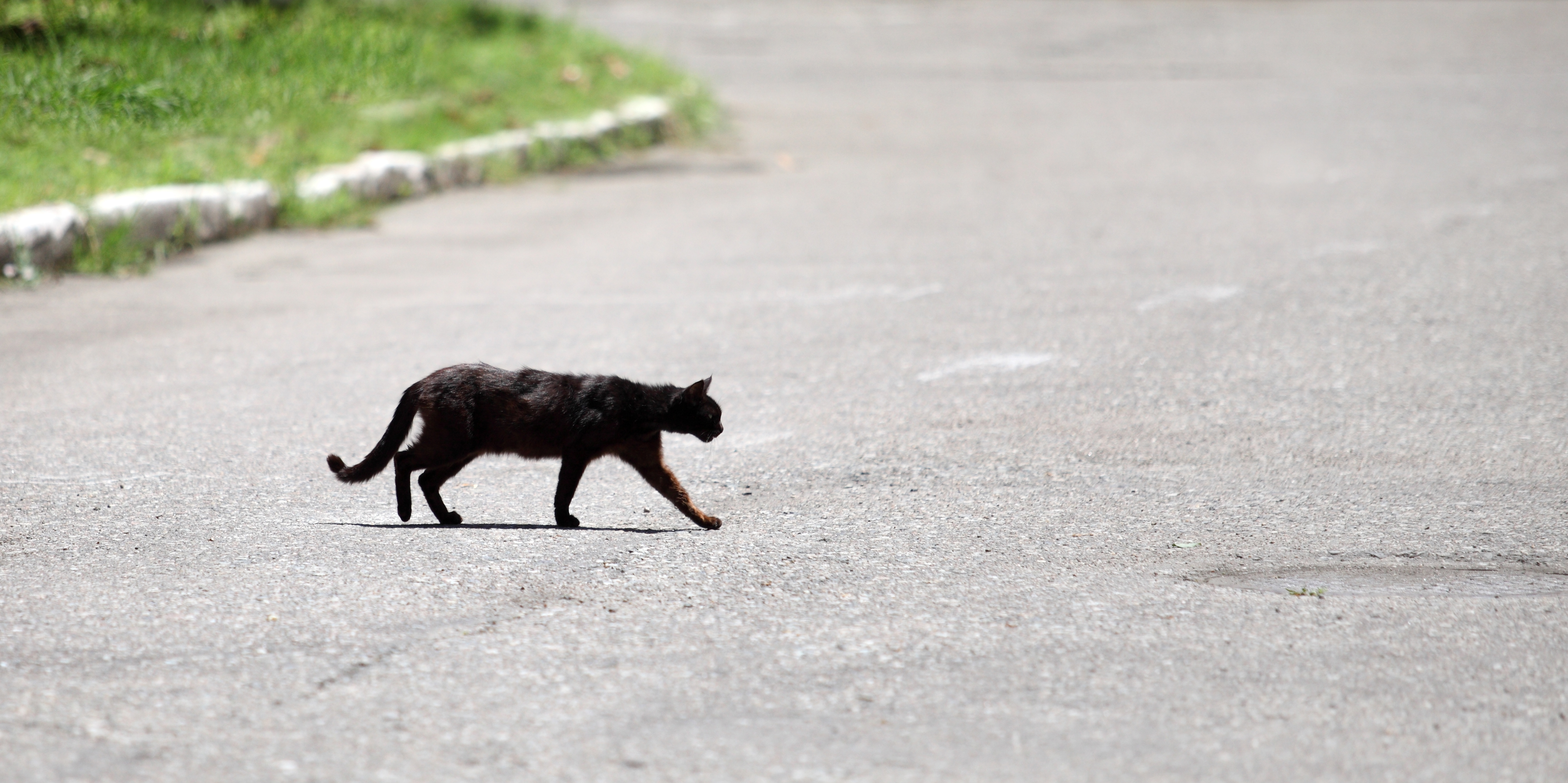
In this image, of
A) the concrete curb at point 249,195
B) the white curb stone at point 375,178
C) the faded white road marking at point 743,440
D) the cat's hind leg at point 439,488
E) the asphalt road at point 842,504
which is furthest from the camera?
the white curb stone at point 375,178

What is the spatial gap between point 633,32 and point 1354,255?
16244 mm

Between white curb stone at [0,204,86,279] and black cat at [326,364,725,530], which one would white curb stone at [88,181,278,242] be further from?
black cat at [326,364,725,530]

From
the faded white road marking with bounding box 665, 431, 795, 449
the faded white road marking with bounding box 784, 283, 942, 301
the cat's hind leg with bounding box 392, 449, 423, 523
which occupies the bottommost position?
the faded white road marking with bounding box 784, 283, 942, 301

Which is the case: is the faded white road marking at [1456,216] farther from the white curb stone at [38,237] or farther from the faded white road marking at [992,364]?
the white curb stone at [38,237]

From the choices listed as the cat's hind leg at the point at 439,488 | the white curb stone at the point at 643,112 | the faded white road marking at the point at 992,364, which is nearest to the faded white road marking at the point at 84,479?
the cat's hind leg at the point at 439,488

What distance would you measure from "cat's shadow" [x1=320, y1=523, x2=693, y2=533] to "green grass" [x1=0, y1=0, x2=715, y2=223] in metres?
4.42

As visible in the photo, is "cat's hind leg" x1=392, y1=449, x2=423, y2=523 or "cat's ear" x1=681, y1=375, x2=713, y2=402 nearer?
"cat's hind leg" x1=392, y1=449, x2=423, y2=523

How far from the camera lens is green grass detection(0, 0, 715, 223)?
7.45m

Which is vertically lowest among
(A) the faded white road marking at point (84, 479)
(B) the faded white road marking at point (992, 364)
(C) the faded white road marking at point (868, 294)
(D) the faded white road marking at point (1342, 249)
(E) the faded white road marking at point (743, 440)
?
(D) the faded white road marking at point (1342, 249)

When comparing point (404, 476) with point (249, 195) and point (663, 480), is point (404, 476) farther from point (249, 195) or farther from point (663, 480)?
point (249, 195)

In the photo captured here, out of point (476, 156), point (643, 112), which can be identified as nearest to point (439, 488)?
point (476, 156)

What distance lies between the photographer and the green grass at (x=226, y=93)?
24.4ft

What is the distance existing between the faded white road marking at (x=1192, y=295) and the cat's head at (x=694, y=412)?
10.9 feet

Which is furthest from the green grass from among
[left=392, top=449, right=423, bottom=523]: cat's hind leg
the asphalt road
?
[left=392, top=449, right=423, bottom=523]: cat's hind leg
